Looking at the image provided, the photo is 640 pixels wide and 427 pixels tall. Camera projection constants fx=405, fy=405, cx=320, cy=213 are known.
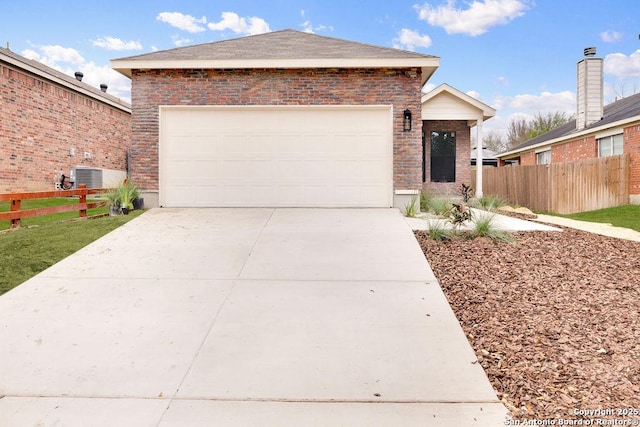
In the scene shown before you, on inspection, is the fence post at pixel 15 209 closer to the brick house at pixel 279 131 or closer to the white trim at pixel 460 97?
the brick house at pixel 279 131

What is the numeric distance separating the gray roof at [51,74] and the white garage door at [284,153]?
23.3ft

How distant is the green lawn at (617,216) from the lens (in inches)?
433

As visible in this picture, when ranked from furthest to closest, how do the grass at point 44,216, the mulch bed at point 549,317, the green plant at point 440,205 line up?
the green plant at point 440,205
the grass at point 44,216
the mulch bed at point 549,317

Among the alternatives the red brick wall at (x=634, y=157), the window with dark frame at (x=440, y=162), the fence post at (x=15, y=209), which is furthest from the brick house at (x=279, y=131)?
the red brick wall at (x=634, y=157)

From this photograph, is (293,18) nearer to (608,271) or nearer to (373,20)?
(373,20)

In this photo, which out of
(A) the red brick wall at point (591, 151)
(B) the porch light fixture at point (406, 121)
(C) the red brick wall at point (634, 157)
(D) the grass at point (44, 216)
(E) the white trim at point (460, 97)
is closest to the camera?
(D) the grass at point (44, 216)

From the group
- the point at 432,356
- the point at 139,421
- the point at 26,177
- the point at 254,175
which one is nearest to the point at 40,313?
the point at 139,421

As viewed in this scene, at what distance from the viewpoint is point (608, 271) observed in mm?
5441

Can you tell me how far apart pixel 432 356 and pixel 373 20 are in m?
16.3

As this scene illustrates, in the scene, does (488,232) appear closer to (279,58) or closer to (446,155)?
(279,58)

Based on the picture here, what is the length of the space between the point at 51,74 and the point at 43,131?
2.08 metres

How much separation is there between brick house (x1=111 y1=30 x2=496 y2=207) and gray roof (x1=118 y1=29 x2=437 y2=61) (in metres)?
0.10

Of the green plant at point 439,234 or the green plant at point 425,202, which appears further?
the green plant at point 425,202

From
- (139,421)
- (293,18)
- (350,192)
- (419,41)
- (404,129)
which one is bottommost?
(139,421)
